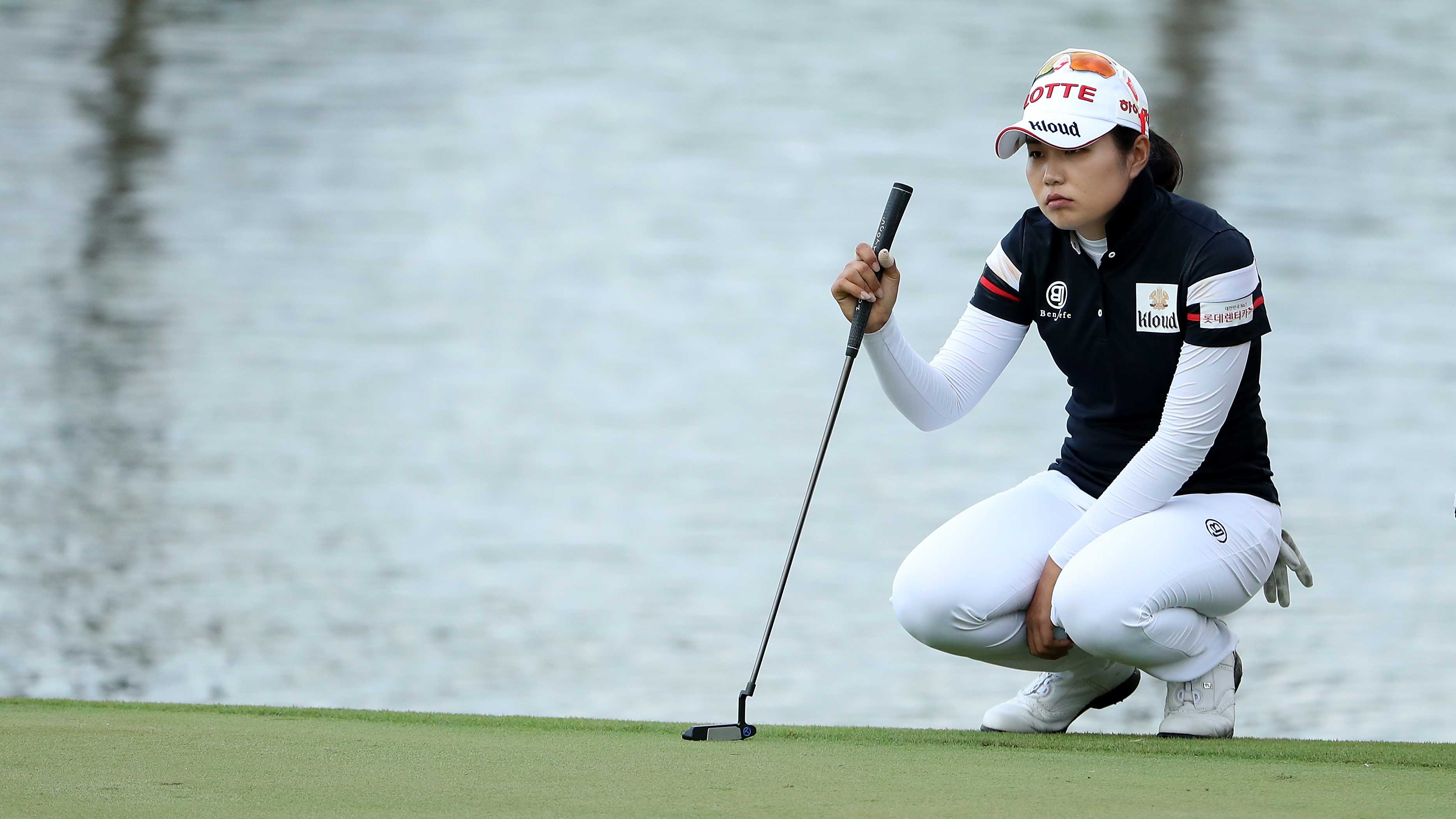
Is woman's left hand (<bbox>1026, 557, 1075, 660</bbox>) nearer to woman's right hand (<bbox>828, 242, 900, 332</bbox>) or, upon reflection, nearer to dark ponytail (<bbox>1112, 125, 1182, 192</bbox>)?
woman's right hand (<bbox>828, 242, 900, 332</bbox>)

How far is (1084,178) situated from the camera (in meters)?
1.69

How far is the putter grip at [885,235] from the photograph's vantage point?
1714mm

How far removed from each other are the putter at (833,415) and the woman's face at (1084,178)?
153 mm

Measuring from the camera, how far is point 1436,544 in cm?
339

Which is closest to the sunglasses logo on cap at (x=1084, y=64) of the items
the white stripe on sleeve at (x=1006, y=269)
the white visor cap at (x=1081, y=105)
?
the white visor cap at (x=1081, y=105)

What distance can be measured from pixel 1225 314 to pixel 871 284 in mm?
386

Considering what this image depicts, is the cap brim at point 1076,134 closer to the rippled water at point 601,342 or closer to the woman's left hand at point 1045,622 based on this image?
the woman's left hand at point 1045,622

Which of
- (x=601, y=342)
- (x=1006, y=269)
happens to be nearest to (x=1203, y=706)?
(x=1006, y=269)

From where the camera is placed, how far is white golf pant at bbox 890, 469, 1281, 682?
66.5 inches

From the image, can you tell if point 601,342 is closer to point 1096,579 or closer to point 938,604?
point 938,604

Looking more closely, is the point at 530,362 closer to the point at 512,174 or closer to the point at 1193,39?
the point at 512,174

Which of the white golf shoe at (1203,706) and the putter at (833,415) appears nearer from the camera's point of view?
the putter at (833,415)

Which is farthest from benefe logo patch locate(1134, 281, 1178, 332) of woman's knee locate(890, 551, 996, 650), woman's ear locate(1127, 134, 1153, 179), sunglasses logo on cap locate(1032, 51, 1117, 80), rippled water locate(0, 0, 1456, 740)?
rippled water locate(0, 0, 1456, 740)

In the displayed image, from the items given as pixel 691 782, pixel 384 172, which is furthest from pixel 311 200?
pixel 691 782
